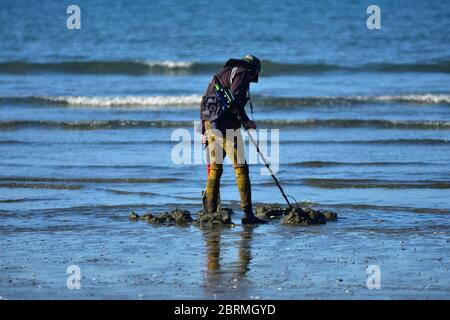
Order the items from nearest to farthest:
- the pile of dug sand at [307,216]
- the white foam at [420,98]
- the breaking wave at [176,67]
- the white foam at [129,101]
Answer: the pile of dug sand at [307,216] < the white foam at [420,98] < the white foam at [129,101] < the breaking wave at [176,67]

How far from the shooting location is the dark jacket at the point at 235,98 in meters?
10.3

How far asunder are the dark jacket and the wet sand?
1.10 meters

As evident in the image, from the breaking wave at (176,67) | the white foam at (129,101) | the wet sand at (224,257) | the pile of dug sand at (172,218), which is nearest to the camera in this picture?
the wet sand at (224,257)

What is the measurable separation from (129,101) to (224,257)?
14136 mm

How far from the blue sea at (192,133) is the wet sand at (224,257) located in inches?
1.2

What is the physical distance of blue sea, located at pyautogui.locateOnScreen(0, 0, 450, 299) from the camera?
29.0ft

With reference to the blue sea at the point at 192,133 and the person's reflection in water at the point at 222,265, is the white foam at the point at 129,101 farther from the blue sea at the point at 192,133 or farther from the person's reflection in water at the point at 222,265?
the person's reflection in water at the point at 222,265

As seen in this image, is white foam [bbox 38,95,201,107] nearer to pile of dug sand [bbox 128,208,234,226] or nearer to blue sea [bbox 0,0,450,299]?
blue sea [bbox 0,0,450,299]

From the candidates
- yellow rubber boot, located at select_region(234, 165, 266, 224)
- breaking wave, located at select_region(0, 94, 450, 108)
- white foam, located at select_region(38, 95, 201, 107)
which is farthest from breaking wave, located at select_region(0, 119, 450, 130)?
yellow rubber boot, located at select_region(234, 165, 266, 224)

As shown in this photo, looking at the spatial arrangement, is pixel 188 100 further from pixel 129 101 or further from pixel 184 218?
pixel 184 218

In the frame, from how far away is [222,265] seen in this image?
879cm

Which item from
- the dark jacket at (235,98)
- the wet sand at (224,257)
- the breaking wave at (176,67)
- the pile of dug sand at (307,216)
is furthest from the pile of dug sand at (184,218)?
the breaking wave at (176,67)

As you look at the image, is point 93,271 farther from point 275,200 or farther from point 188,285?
point 275,200

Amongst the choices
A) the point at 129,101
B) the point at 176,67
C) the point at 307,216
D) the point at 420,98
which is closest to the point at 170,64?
the point at 176,67
